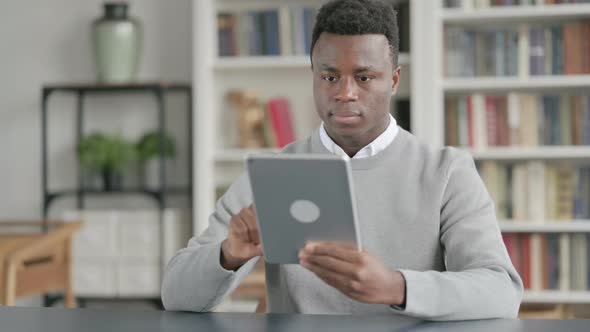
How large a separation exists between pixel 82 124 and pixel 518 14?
209 centimetres

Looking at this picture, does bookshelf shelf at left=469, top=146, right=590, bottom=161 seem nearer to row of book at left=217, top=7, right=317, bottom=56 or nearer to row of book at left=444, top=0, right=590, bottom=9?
row of book at left=444, top=0, right=590, bottom=9

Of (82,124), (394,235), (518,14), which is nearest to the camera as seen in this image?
(394,235)

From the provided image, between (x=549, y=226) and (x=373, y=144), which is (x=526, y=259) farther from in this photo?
(x=373, y=144)

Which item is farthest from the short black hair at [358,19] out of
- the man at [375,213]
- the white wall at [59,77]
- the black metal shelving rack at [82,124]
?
the white wall at [59,77]

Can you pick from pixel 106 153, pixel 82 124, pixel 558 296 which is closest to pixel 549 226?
pixel 558 296

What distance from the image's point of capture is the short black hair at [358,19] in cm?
145

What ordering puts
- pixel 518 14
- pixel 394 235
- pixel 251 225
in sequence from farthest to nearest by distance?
pixel 518 14 → pixel 394 235 → pixel 251 225

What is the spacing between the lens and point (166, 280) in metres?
1.48

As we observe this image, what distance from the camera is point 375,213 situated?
1519mm

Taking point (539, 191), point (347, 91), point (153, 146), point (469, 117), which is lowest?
point (539, 191)

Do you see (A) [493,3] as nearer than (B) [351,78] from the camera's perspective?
No

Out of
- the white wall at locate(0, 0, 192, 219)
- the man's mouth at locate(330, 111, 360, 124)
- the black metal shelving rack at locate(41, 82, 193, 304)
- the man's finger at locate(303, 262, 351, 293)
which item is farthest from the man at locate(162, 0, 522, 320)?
the white wall at locate(0, 0, 192, 219)

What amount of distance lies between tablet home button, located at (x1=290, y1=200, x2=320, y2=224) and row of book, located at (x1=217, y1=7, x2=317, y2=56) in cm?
270

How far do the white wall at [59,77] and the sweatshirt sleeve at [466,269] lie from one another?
2793mm
